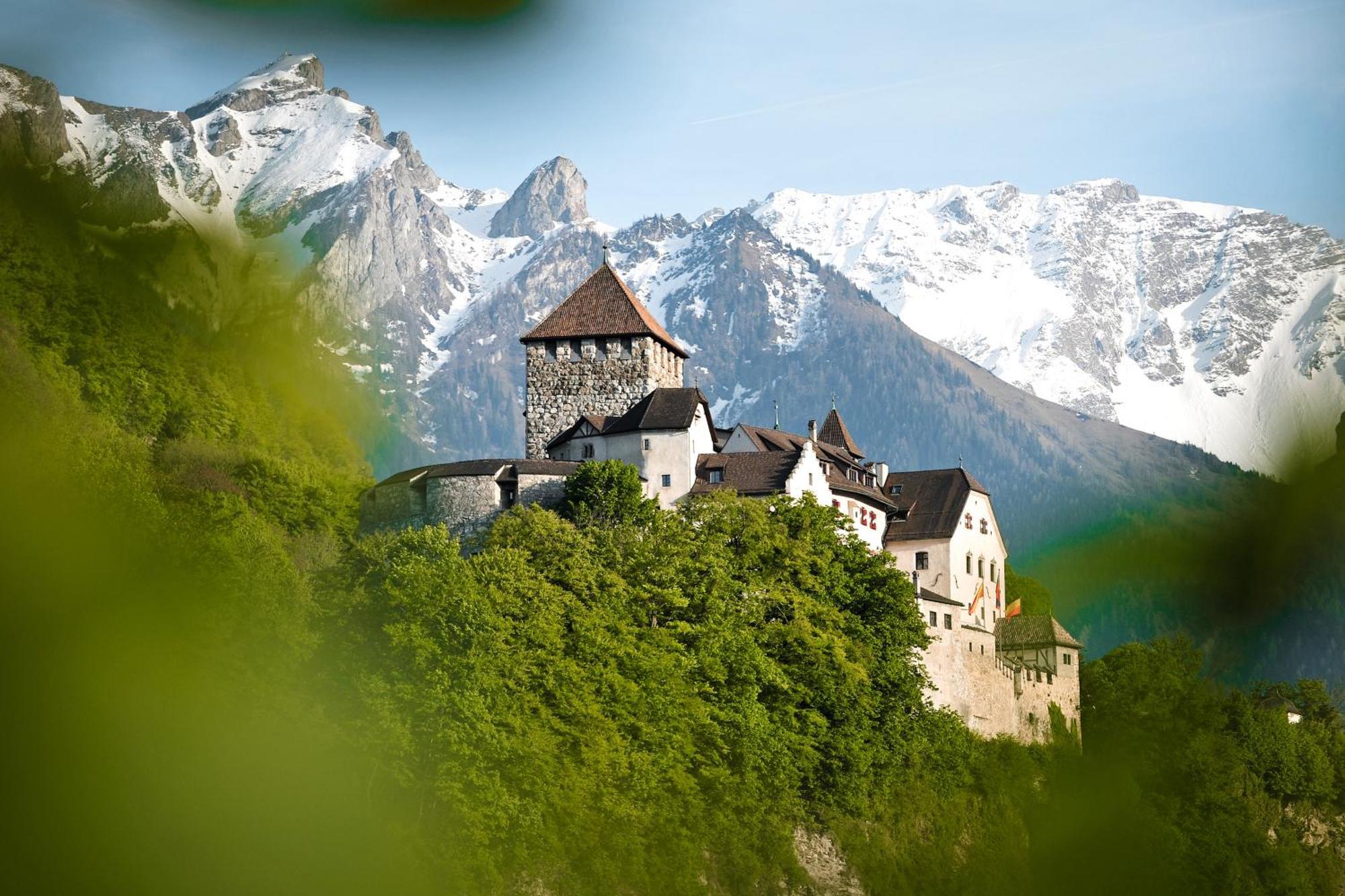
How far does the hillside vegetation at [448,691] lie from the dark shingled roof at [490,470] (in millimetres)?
1867

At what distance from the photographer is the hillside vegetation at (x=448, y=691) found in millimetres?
12688

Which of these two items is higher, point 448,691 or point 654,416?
point 654,416

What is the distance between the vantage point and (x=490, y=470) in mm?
60062

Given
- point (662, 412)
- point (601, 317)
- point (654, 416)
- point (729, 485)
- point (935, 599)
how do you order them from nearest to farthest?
point (654, 416) < point (662, 412) < point (729, 485) < point (935, 599) < point (601, 317)

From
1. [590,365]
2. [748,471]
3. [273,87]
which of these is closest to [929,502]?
[748,471]

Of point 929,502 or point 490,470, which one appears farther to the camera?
point 929,502

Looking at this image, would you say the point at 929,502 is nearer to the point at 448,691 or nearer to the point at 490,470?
the point at 490,470

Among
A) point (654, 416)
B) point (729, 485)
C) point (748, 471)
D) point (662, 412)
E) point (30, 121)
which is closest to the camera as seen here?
point (30, 121)

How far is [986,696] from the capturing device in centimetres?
6662

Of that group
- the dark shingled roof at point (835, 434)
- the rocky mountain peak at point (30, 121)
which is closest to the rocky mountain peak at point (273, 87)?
the rocky mountain peak at point (30, 121)

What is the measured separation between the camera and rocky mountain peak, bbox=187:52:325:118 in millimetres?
10795

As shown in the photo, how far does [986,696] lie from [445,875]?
31.3 m

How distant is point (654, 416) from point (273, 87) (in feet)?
170

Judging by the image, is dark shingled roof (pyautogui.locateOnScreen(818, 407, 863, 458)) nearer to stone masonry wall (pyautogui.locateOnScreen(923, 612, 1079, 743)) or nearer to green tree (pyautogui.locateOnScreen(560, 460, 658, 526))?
stone masonry wall (pyautogui.locateOnScreen(923, 612, 1079, 743))
